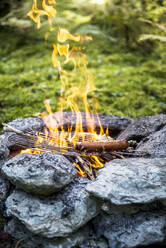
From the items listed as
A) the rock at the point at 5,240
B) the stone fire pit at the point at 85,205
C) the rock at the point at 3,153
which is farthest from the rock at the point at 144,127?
the rock at the point at 5,240

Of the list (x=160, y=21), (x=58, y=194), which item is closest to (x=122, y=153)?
(x=58, y=194)

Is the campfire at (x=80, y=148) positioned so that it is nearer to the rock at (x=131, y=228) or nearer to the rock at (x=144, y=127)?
the rock at (x=144, y=127)

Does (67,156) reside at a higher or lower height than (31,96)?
higher

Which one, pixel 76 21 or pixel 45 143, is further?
pixel 76 21

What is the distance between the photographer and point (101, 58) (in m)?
7.08

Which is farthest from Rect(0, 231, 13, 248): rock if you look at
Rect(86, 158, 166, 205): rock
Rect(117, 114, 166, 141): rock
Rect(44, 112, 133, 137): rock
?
Rect(117, 114, 166, 141): rock

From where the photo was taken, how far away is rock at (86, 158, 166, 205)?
1938 mm

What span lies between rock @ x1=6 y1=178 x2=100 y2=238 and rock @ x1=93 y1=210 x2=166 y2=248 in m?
0.15

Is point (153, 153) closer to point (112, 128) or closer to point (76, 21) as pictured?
point (112, 128)

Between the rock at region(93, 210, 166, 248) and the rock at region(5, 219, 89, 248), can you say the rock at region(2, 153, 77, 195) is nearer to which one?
the rock at region(5, 219, 89, 248)

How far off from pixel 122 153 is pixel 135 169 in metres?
0.45

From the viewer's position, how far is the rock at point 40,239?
202cm

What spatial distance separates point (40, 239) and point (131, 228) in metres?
0.78

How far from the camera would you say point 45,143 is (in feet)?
9.09
